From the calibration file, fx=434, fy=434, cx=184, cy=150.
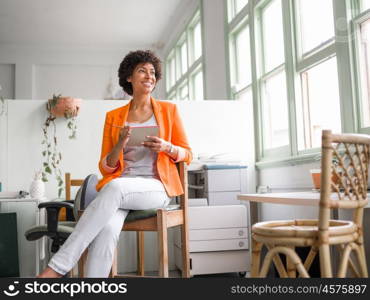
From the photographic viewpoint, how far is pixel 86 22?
23.0ft

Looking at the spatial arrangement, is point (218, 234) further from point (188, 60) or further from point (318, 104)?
point (188, 60)

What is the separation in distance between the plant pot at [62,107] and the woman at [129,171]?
108 centimetres

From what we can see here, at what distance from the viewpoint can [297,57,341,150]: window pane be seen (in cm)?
289

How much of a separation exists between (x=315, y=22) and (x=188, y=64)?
352cm

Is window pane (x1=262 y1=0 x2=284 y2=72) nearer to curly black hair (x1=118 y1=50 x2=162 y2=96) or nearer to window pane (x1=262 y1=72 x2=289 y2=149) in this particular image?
window pane (x1=262 y1=72 x2=289 y2=149)

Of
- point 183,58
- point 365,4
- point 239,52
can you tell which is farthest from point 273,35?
point 183,58

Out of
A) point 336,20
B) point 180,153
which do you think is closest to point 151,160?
point 180,153

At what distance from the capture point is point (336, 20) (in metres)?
2.69

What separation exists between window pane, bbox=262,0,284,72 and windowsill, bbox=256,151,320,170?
0.84m

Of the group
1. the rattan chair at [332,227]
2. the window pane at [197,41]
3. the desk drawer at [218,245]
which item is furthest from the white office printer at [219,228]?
the window pane at [197,41]

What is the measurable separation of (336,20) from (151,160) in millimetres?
1462

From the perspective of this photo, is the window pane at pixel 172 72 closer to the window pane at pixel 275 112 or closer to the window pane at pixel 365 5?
the window pane at pixel 275 112

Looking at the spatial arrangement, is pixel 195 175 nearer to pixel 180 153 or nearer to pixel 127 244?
pixel 127 244

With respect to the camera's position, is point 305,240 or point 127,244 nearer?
point 305,240
